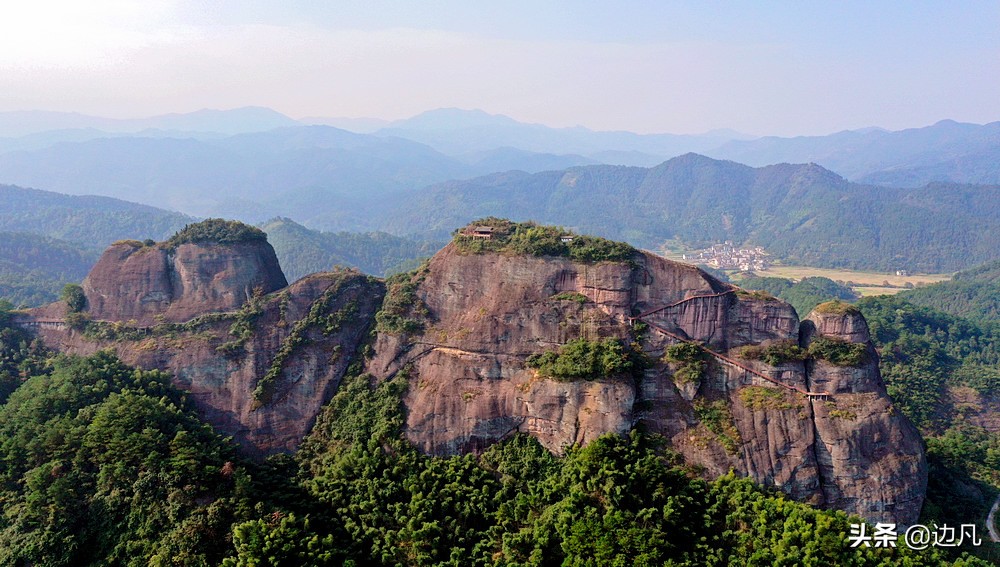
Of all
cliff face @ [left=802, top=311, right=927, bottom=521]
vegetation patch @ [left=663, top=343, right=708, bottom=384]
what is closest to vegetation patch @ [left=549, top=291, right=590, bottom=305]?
vegetation patch @ [left=663, top=343, right=708, bottom=384]

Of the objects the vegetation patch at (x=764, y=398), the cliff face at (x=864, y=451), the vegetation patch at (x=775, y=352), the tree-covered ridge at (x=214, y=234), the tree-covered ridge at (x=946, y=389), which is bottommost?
the tree-covered ridge at (x=946, y=389)

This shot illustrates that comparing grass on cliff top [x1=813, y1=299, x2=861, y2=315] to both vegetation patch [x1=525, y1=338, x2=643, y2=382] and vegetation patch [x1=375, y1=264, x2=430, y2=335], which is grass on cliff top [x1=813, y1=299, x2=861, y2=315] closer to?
vegetation patch [x1=525, y1=338, x2=643, y2=382]

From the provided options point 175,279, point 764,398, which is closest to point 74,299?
point 175,279

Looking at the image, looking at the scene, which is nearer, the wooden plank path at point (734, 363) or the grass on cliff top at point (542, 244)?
the wooden plank path at point (734, 363)

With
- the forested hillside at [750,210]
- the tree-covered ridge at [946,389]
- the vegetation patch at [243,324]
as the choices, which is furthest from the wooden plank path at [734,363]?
the forested hillside at [750,210]

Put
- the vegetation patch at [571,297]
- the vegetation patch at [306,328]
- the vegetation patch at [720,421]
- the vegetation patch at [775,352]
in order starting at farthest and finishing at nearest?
1. the vegetation patch at [306,328]
2. the vegetation patch at [571,297]
3. the vegetation patch at [775,352]
4. the vegetation patch at [720,421]

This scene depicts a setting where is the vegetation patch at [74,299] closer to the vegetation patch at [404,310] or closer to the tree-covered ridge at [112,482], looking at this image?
the tree-covered ridge at [112,482]
